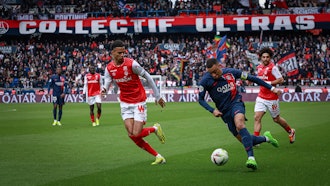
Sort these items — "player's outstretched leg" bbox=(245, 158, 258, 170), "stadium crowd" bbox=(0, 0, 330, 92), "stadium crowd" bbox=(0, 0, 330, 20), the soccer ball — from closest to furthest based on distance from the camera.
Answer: "player's outstretched leg" bbox=(245, 158, 258, 170), the soccer ball, "stadium crowd" bbox=(0, 0, 330, 92), "stadium crowd" bbox=(0, 0, 330, 20)

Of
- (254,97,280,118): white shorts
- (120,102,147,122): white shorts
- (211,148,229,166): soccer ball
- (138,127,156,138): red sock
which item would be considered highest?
(120,102,147,122): white shorts

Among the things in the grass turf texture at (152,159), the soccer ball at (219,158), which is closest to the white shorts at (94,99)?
the grass turf texture at (152,159)

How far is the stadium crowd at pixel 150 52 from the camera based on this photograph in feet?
163

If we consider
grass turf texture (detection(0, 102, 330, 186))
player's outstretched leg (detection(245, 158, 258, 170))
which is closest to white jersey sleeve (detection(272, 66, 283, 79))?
grass turf texture (detection(0, 102, 330, 186))

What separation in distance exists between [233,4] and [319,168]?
49737 mm

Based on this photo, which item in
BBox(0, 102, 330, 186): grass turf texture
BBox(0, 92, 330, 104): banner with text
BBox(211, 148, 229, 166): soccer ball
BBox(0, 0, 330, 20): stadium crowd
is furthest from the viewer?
BBox(0, 0, 330, 20): stadium crowd

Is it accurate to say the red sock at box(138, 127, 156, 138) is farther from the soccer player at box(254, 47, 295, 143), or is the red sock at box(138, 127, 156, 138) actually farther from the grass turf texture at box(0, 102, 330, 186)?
the soccer player at box(254, 47, 295, 143)

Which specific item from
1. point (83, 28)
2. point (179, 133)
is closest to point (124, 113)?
point (179, 133)

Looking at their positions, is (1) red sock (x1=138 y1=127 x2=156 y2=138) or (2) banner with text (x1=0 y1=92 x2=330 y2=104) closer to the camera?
(1) red sock (x1=138 y1=127 x2=156 y2=138)

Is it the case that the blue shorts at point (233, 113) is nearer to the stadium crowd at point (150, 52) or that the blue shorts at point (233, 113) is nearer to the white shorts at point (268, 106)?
the white shorts at point (268, 106)

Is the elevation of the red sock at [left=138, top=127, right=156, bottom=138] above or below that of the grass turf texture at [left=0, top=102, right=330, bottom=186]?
above

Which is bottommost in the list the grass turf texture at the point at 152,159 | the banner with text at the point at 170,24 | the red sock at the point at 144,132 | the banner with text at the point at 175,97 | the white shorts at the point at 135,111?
the banner with text at the point at 175,97

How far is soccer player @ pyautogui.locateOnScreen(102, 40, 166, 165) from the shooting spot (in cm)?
1121

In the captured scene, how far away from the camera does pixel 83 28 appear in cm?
5747
